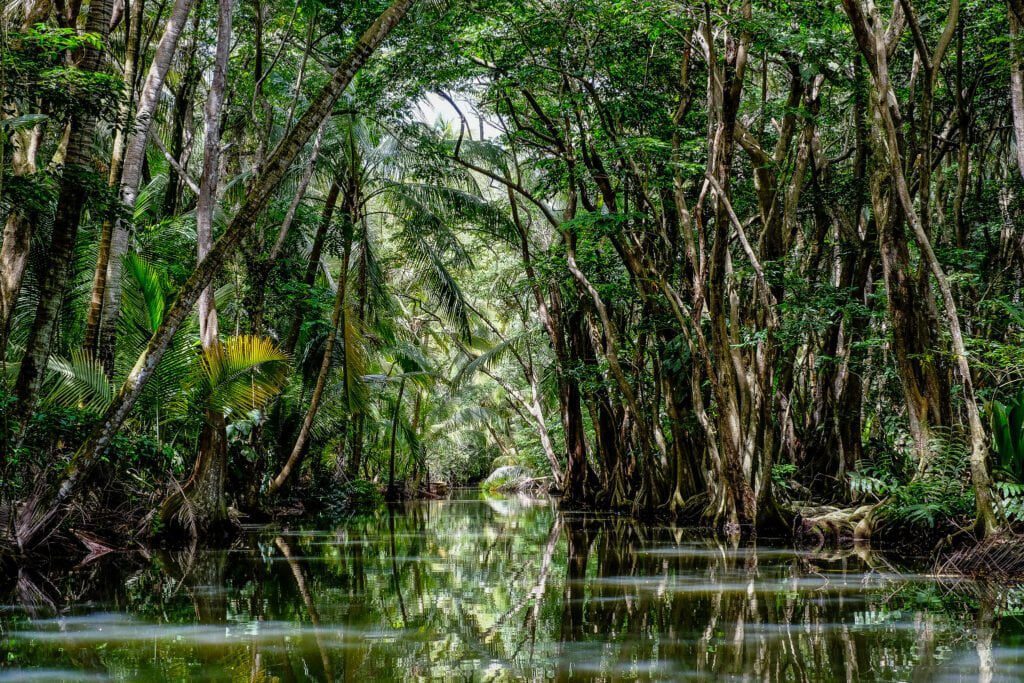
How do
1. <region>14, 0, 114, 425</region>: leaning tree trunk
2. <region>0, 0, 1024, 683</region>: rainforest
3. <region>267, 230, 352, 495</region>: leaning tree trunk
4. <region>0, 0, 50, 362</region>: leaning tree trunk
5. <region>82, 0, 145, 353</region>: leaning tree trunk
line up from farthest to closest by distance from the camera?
<region>267, 230, 352, 495</region>: leaning tree trunk → <region>82, 0, 145, 353</region>: leaning tree trunk → <region>0, 0, 50, 362</region>: leaning tree trunk → <region>14, 0, 114, 425</region>: leaning tree trunk → <region>0, 0, 1024, 683</region>: rainforest

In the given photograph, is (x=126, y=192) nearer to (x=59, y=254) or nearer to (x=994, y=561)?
(x=59, y=254)

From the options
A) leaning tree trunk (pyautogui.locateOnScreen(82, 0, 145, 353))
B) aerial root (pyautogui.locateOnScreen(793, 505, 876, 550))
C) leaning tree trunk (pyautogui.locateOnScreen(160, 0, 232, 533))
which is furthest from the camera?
leaning tree trunk (pyautogui.locateOnScreen(160, 0, 232, 533))

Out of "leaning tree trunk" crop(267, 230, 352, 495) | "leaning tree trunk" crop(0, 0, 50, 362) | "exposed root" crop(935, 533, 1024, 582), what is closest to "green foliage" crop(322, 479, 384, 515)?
"leaning tree trunk" crop(267, 230, 352, 495)

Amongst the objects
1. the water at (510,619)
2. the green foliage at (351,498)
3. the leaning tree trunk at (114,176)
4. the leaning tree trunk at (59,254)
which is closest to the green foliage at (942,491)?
the water at (510,619)

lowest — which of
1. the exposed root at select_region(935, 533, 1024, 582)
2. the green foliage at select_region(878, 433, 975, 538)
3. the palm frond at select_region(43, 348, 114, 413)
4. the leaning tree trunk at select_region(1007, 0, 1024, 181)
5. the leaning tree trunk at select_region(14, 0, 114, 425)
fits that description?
the exposed root at select_region(935, 533, 1024, 582)

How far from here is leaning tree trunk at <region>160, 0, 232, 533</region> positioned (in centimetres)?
964

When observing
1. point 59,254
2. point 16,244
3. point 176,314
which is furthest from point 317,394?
point 176,314

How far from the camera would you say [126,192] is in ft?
29.7

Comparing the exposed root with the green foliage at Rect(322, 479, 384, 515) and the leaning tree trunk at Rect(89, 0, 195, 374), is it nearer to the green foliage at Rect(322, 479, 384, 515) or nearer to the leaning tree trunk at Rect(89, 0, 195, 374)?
the leaning tree trunk at Rect(89, 0, 195, 374)

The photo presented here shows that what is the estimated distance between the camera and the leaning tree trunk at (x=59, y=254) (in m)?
7.43

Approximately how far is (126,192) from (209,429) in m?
2.77

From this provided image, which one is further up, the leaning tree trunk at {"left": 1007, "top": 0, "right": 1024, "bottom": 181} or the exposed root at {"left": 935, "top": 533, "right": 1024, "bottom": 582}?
the leaning tree trunk at {"left": 1007, "top": 0, "right": 1024, "bottom": 181}

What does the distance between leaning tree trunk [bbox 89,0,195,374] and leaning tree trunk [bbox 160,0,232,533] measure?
2.25 ft

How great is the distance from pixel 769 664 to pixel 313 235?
1310 cm
